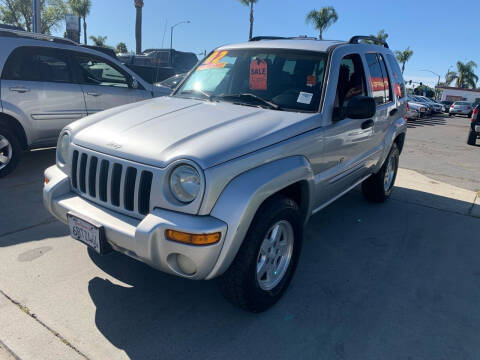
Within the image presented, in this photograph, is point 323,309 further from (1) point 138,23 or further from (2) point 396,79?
(1) point 138,23

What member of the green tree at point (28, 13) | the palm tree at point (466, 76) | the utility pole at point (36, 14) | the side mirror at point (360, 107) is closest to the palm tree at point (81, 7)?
the green tree at point (28, 13)

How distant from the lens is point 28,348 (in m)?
2.28

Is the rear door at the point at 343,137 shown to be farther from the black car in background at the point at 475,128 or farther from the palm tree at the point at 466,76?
the palm tree at the point at 466,76

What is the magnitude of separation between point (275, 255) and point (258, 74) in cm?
163

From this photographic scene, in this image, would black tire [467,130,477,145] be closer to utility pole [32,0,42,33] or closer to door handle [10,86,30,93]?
door handle [10,86,30,93]

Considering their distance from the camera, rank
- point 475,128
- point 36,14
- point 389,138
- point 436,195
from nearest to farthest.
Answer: point 389,138 < point 436,195 < point 36,14 < point 475,128

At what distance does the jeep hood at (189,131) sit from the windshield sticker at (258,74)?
343 millimetres

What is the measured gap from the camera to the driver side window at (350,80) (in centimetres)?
348

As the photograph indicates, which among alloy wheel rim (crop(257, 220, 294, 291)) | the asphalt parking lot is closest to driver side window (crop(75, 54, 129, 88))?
the asphalt parking lot

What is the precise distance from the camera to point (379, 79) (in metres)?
4.39

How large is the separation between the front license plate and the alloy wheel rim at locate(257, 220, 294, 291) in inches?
39.3

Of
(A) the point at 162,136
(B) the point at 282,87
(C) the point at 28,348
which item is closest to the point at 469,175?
(B) the point at 282,87

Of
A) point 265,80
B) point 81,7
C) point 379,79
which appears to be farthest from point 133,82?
point 81,7

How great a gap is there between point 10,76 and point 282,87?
3.81 m
